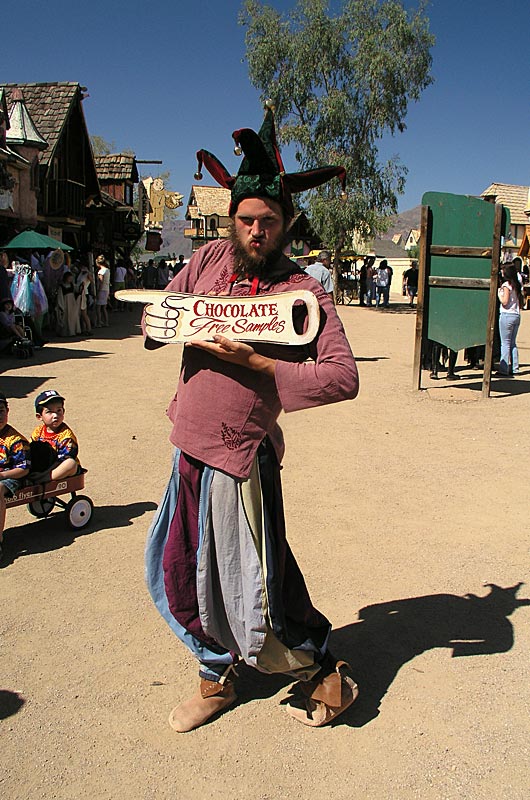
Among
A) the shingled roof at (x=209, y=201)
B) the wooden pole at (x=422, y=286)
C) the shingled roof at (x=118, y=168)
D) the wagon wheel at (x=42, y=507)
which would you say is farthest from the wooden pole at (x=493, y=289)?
the shingled roof at (x=209, y=201)

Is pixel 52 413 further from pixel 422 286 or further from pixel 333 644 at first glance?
pixel 422 286

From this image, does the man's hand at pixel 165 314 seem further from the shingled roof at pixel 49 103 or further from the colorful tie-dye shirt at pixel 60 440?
the shingled roof at pixel 49 103

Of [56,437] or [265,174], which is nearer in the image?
[265,174]

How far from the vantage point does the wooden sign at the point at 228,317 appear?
2213 mm

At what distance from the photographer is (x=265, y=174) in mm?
2318

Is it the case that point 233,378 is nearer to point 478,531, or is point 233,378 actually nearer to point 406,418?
point 478,531

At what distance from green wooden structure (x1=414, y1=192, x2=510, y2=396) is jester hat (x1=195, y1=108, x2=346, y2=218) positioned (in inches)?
236

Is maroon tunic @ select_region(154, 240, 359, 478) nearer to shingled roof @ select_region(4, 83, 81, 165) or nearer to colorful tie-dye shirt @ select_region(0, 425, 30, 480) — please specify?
colorful tie-dye shirt @ select_region(0, 425, 30, 480)

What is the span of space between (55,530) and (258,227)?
2784 millimetres

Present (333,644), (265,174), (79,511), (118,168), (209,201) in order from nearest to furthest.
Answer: (265,174)
(333,644)
(79,511)
(118,168)
(209,201)

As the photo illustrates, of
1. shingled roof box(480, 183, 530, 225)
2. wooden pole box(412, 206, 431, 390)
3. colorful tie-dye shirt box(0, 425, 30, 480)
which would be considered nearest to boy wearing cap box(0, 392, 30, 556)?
colorful tie-dye shirt box(0, 425, 30, 480)

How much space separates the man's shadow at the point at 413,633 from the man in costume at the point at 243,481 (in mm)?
333

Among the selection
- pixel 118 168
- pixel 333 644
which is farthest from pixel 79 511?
pixel 118 168

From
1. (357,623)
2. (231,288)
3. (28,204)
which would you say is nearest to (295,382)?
(231,288)
